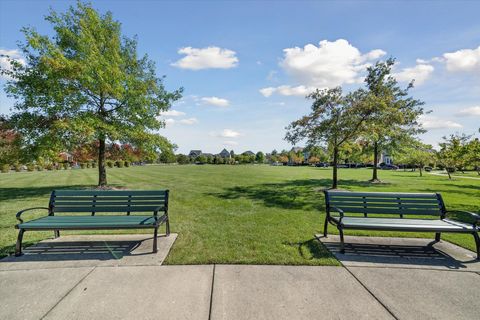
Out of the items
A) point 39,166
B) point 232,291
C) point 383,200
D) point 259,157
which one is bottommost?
point 232,291

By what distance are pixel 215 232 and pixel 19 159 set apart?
483 inches

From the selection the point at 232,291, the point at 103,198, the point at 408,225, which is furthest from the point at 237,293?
the point at 103,198

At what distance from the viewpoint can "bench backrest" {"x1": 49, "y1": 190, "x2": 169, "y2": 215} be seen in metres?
5.46

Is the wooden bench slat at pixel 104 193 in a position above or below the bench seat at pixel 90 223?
above

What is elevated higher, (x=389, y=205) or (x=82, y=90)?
(x=82, y=90)

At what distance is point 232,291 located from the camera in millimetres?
3320

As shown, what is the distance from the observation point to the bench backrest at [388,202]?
545cm

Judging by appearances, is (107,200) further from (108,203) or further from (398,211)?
(398,211)

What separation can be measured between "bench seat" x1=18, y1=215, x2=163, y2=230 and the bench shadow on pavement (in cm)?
393

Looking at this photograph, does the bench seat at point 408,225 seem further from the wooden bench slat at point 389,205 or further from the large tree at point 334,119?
the large tree at point 334,119

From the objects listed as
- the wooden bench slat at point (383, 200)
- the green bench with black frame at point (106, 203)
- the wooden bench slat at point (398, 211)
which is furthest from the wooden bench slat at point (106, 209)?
the wooden bench slat at point (398, 211)

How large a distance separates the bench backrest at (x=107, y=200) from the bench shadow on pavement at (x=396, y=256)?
162 inches

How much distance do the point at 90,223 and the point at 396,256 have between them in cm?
628

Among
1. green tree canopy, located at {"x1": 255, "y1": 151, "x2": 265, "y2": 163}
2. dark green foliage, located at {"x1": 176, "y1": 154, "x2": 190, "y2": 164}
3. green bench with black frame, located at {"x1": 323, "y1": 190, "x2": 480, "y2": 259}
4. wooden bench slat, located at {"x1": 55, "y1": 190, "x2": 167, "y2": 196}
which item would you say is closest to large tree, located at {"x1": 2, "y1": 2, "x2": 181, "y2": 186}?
wooden bench slat, located at {"x1": 55, "y1": 190, "x2": 167, "y2": 196}
